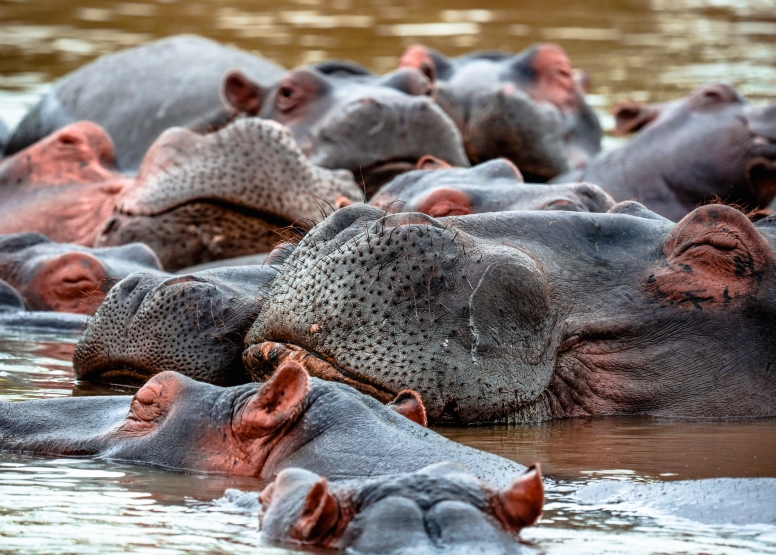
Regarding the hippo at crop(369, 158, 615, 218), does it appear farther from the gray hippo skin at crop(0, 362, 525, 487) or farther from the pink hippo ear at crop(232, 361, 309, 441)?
the pink hippo ear at crop(232, 361, 309, 441)

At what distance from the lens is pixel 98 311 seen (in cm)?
534

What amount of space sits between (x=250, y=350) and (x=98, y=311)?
2.42ft

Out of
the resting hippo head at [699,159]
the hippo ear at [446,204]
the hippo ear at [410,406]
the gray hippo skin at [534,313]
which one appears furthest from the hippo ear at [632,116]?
the hippo ear at [410,406]

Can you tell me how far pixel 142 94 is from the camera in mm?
10375

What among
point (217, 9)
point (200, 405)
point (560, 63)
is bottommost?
point (217, 9)

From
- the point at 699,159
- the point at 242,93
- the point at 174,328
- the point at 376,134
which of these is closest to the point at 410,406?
the point at 174,328

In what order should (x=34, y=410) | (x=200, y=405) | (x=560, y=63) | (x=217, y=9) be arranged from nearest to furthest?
1. (x=200, y=405)
2. (x=34, y=410)
3. (x=560, y=63)
4. (x=217, y=9)

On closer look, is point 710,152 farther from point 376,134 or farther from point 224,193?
point 224,193

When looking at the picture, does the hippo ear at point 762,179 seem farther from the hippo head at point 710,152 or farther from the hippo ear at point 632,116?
the hippo ear at point 632,116

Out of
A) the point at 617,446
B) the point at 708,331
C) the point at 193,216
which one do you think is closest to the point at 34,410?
the point at 617,446

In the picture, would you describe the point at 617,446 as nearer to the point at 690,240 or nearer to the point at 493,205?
the point at 690,240

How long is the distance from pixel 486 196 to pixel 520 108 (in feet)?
11.9

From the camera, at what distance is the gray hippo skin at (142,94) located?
10047 millimetres

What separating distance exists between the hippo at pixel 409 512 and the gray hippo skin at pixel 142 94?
6.57 metres
